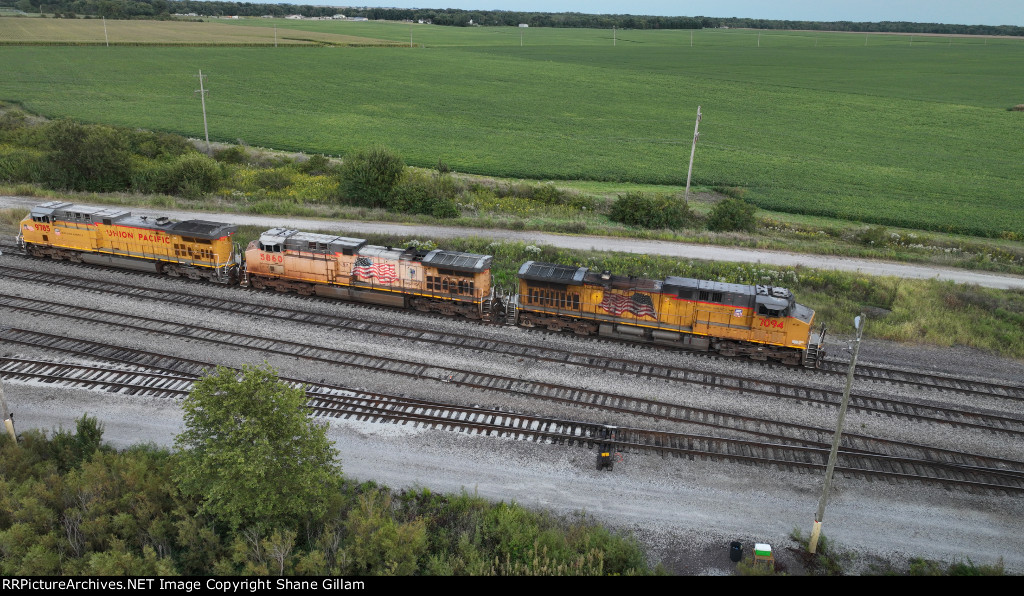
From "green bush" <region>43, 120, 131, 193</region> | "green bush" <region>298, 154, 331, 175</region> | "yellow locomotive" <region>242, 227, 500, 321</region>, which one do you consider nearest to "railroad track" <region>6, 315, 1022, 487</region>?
"yellow locomotive" <region>242, 227, 500, 321</region>

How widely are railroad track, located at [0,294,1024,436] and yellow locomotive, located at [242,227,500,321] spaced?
4680mm

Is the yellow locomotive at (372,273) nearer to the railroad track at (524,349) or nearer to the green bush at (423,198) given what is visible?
the railroad track at (524,349)

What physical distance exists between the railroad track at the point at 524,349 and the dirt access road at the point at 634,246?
967cm

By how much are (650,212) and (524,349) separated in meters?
21.5

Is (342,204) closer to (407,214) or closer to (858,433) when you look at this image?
(407,214)

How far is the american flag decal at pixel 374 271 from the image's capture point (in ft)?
98.3

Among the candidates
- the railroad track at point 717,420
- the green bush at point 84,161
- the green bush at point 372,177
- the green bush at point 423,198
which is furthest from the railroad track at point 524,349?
the green bush at point 84,161

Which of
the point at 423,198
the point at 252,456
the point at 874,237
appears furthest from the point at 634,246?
the point at 252,456

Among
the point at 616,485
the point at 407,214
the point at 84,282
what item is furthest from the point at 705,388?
the point at 84,282

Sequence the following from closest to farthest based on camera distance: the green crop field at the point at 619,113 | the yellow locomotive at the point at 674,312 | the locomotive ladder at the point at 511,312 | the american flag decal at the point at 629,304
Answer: the yellow locomotive at the point at 674,312, the american flag decal at the point at 629,304, the locomotive ladder at the point at 511,312, the green crop field at the point at 619,113

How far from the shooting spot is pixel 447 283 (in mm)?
29328

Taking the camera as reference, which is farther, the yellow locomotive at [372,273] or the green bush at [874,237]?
the green bush at [874,237]

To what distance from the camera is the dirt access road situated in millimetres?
36250

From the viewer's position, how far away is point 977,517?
18094 mm
